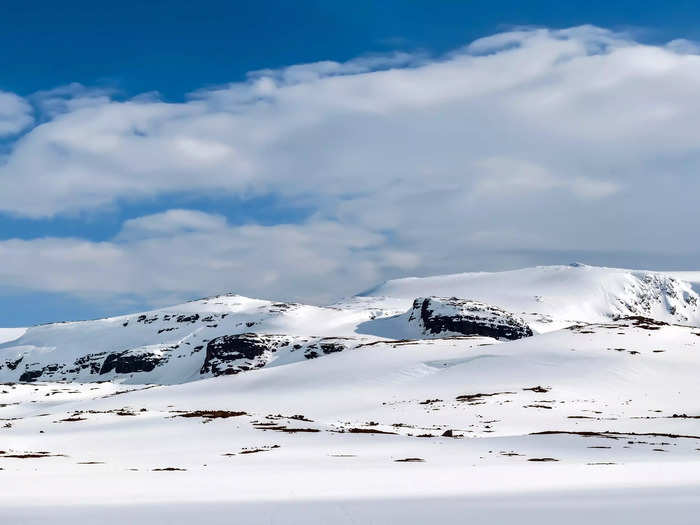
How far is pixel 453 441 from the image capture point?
4638 cm

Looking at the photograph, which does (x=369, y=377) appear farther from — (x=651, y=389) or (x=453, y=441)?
(x=453, y=441)

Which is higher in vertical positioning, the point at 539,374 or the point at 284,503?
the point at 539,374

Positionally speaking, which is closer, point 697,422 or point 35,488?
point 35,488

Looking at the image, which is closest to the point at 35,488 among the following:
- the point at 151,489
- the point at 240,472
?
the point at 151,489

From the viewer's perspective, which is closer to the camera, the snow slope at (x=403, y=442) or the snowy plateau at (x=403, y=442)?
the snowy plateau at (x=403, y=442)

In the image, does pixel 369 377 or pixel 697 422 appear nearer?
pixel 697 422

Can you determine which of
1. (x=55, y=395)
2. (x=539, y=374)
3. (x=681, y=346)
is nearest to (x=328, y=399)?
(x=539, y=374)

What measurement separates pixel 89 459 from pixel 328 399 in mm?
40643

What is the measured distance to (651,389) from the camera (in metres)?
76.6

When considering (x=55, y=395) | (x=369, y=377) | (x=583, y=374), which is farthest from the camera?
(x=55, y=395)

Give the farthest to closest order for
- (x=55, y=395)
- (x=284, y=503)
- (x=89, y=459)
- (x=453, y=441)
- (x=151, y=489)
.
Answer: (x=55, y=395) → (x=453, y=441) → (x=89, y=459) → (x=151, y=489) → (x=284, y=503)

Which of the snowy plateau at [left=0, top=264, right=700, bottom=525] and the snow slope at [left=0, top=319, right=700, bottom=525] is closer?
the snowy plateau at [left=0, top=264, right=700, bottom=525]

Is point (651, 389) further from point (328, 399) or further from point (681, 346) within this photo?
A: point (328, 399)

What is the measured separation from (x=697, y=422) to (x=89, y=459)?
42645 millimetres
